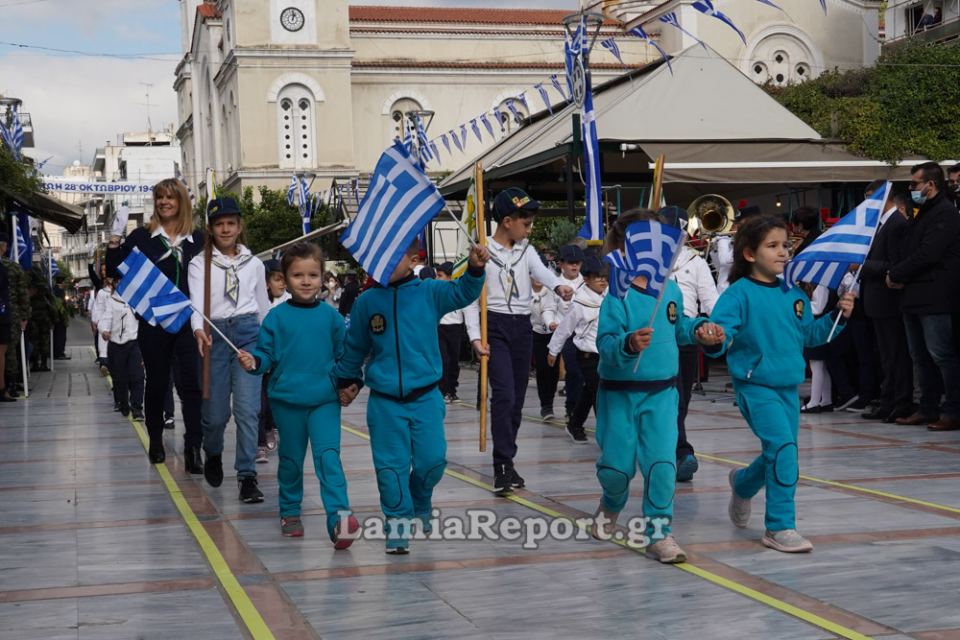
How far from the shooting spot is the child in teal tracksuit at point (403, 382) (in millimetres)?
6820

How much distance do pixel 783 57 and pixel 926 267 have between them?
61494mm

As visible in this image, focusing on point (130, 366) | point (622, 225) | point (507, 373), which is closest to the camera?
point (622, 225)

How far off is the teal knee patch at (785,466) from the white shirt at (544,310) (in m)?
7.45

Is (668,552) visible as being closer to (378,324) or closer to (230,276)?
(378,324)

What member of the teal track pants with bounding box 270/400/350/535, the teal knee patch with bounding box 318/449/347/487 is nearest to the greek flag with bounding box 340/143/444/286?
the teal track pants with bounding box 270/400/350/535

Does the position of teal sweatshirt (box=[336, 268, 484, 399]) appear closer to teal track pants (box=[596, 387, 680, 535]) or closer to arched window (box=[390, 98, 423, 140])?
teal track pants (box=[596, 387, 680, 535])

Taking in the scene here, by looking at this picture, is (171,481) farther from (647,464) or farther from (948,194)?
(948,194)

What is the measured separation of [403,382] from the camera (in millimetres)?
6832

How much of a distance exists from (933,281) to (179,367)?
6750 mm

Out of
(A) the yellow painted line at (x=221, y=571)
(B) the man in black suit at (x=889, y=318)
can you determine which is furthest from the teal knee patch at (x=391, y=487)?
(B) the man in black suit at (x=889, y=318)

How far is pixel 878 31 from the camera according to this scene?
6862 cm

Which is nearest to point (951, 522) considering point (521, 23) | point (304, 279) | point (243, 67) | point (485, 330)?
point (485, 330)

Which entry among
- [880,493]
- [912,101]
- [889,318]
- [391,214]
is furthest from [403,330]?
[912,101]

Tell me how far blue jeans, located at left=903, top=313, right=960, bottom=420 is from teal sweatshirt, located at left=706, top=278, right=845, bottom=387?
5.49 metres
